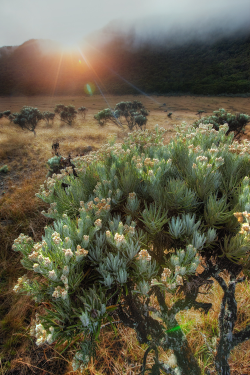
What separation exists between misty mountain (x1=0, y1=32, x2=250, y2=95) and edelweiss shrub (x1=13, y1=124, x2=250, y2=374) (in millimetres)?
45259

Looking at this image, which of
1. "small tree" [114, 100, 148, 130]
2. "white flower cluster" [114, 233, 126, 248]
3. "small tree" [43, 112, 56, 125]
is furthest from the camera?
"small tree" [43, 112, 56, 125]

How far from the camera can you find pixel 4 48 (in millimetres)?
93688

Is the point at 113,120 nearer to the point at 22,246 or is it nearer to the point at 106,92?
the point at 22,246

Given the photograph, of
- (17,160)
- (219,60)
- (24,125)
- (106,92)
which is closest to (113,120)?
(24,125)

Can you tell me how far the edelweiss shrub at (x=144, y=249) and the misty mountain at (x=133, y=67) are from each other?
148ft

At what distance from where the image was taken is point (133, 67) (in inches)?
2977

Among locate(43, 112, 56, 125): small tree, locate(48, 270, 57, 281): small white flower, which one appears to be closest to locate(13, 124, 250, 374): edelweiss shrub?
locate(48, 270, 57, 281): small white flower

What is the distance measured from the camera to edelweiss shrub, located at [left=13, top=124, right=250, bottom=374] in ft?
3.76

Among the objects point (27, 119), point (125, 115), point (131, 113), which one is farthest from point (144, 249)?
point (131, 113)

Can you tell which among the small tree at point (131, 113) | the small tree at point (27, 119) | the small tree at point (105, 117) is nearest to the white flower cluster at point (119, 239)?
the small tree at point (27, 119)

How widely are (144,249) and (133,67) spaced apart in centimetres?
8991

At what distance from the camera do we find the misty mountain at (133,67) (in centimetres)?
4684

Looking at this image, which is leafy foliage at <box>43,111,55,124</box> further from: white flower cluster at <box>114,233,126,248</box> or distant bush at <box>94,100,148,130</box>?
white flower cluster at <box>114,233,126,248</box>

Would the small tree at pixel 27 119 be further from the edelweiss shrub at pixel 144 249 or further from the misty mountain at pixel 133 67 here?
the misty mountain at pixel 133 67
